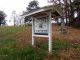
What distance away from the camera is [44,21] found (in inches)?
427

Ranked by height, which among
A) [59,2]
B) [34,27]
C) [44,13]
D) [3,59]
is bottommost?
[3,59]

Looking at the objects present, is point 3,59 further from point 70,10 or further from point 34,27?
point 70,10

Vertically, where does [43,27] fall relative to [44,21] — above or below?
below

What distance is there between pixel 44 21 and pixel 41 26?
327mm

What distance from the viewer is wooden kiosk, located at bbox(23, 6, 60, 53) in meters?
10.2

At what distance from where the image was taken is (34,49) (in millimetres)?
10531

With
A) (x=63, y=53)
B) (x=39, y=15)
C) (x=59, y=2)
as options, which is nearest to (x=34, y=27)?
(x=39, y=15)

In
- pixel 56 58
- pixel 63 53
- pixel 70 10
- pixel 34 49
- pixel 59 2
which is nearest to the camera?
pixel 56 58

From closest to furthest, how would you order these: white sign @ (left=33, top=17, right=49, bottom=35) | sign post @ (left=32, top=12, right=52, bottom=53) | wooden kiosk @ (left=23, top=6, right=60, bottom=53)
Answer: wooden kiosk @ (left=23, top=6, right=60, bottom=53), sign post @ (left=32, top=12, right=52, bottom=53), white sign @ (left=33, top=17, right=49, bottom=35)

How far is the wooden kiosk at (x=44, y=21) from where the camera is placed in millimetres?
10242

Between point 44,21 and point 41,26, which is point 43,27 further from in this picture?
point 44,21

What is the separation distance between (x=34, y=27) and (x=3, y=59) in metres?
2.98

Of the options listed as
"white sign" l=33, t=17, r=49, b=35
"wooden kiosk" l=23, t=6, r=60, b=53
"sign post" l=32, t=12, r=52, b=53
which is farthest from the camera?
"white sign" l=33, t=17, r=49, b=35

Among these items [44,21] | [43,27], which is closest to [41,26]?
[43,27]
